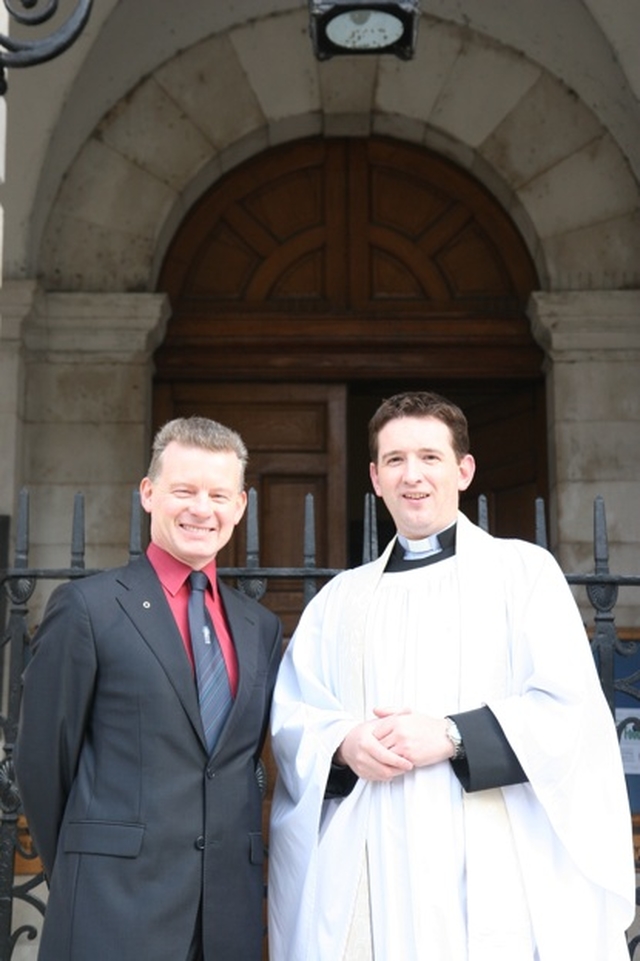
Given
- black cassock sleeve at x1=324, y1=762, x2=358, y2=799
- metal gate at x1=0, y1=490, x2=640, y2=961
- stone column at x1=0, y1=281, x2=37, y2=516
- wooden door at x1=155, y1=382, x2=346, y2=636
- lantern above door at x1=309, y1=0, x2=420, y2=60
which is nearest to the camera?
black cassock sleeve at x1=324, y1=762, x2=358, y2=799

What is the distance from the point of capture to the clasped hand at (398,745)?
2.64 metres

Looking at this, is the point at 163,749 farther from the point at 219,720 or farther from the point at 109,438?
the point at 109,438

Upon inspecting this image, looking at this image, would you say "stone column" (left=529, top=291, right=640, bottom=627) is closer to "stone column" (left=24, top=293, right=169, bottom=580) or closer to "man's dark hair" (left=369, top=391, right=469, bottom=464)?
"stone column" (left=24, top=293, right=169, bottom=580)

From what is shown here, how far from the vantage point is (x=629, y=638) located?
7207 mm

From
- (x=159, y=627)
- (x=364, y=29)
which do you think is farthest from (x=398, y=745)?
(x=364, y=29)

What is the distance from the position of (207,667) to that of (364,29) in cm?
194

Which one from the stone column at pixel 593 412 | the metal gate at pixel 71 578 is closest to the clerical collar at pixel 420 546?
the metal gate at pixel 71 578

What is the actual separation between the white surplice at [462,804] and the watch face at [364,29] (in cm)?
159

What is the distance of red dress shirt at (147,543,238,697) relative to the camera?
2.89 meters

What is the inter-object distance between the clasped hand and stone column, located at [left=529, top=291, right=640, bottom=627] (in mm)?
4877

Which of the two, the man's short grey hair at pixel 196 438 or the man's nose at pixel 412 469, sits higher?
the man's short grey hair at pixel 196 438

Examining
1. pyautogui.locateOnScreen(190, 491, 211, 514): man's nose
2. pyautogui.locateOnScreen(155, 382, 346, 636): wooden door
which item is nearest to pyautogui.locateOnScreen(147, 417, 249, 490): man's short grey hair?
pyautogui.locateOnScreen(190, 491, 211, 514): man's nose

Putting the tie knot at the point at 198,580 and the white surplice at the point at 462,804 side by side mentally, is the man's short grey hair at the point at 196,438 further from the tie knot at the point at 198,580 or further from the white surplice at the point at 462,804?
the white surplice at the point at 462,804

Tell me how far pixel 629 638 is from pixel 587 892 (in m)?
4.65
